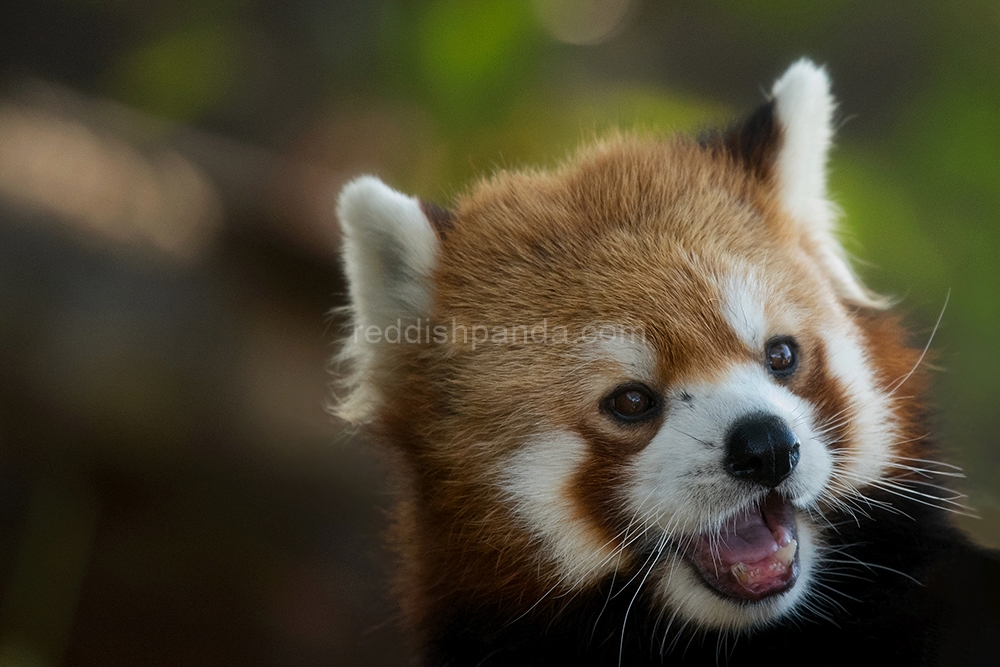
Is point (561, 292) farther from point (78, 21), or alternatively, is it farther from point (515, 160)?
point (78, 21)

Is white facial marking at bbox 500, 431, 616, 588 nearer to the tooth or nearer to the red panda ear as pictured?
the tooth

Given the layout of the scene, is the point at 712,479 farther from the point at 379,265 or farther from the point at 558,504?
the point at 379,265

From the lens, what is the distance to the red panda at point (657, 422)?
121cm

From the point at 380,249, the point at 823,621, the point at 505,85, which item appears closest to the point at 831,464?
the point at 823,621

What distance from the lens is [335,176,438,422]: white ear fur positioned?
1.37 m

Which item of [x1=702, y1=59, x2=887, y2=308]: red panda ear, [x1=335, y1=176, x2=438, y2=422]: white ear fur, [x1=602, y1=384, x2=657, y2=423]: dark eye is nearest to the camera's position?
[x1=602, y1=384, x2=657, y2=423]: dark eye

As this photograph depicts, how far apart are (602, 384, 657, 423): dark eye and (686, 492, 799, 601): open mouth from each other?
0.21 m

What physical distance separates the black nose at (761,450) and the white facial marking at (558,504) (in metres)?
0.24

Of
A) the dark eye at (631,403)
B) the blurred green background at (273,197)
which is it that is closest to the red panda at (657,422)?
the dark eye at (631,403)

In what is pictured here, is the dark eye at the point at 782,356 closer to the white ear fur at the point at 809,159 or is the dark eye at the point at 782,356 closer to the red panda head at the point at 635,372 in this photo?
the red panda head at the point at 635,372

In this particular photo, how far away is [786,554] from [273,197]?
197 cm

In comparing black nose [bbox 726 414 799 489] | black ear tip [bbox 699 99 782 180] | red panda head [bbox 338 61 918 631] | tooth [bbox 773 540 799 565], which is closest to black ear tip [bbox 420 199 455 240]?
red panda head [bbox 338 61 918 631]

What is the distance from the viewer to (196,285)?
2.42 metres

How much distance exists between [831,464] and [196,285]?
6.31 feet
